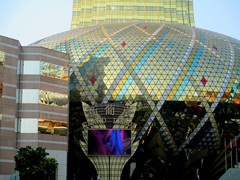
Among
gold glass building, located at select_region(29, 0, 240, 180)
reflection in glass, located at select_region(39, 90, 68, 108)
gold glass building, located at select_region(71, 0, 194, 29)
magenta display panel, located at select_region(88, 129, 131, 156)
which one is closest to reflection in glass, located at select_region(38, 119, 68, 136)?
reflection in glass, located at select_region(39, 90, 68, 108)

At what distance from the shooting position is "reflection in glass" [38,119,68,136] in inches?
1849

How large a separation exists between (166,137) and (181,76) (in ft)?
20.8

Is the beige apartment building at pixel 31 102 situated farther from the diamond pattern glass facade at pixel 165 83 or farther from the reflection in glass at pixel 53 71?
the diamond pattern glass facade at pixel 165 83

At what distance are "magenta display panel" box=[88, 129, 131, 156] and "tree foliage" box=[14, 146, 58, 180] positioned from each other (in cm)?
807

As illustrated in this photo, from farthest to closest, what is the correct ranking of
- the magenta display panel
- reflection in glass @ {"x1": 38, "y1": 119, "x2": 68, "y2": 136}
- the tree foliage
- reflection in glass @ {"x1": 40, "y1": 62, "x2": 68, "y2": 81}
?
reflection in glass @ {"x1": 40, "y1": 62, "x2": 68, "y2": 81}
the magenta display panel
reflection in glass @ {"x1": 38, "y1": 119, "x2": 68, "y2": 136}
the tree foliage

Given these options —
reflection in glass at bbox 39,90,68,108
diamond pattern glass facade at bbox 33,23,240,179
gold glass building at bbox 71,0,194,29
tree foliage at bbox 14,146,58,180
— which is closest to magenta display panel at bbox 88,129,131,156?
reflection in glass at bbox 39,90,68,108

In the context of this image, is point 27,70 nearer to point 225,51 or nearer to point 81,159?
point 81,159

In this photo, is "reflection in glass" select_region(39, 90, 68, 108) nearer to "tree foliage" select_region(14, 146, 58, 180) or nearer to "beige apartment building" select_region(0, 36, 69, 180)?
"beige apartment building" select_region(0, 36, 69, 180)

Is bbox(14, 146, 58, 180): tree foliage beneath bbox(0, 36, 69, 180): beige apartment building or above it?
beneath

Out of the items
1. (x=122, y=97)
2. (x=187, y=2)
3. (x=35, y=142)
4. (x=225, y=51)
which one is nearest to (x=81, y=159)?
(x=122, y=97)

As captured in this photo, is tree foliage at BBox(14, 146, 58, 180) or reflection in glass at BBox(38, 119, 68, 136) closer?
tree foliage at BBox(14, 146, 58, 180)

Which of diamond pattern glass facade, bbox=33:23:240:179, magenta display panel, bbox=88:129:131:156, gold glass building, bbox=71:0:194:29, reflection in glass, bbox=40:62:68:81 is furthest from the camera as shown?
gold glass building, bbox=71:0:194:29

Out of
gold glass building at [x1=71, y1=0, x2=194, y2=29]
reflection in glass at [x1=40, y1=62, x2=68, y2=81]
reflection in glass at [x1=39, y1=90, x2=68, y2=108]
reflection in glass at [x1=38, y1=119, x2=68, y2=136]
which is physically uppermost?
gold glass building at [x1=71, y1=0, x2=194, y2=29]

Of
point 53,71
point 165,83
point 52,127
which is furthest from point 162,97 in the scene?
point 52,127
